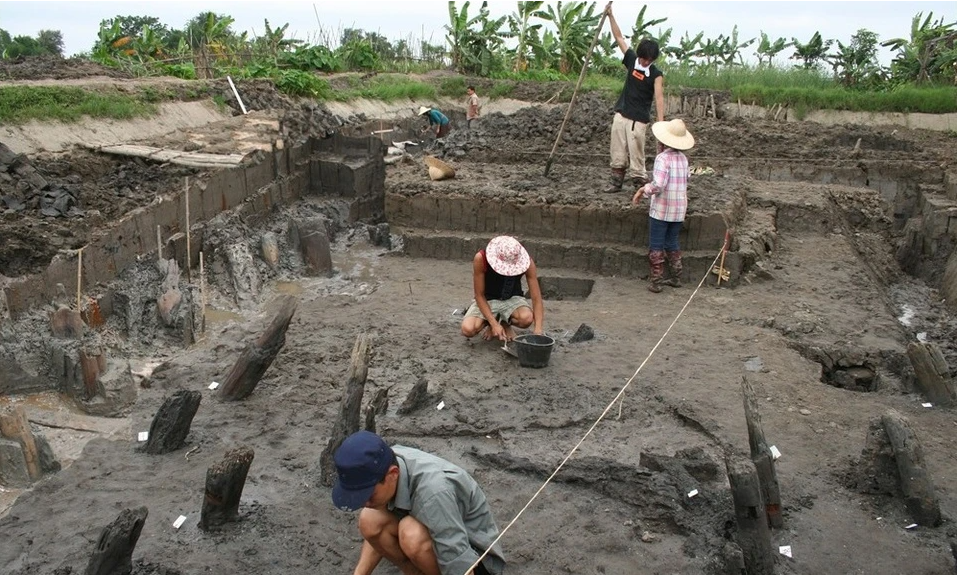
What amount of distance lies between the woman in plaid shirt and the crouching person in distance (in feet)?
6.85

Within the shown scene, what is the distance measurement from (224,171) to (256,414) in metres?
4.69

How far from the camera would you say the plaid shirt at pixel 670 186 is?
7.86m

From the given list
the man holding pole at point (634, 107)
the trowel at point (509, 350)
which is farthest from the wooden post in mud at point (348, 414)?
the man holding pole at point (634, 107)

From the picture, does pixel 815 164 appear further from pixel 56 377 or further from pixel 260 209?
pixel 56 377

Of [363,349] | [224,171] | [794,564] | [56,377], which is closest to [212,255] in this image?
[224,171]

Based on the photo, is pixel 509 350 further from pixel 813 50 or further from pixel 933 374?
pixel 813 50

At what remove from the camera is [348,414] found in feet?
15.3

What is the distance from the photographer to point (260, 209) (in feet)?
33.3

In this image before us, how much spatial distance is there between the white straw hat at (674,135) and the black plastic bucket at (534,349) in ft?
9.04

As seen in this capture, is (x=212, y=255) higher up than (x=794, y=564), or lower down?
higher up

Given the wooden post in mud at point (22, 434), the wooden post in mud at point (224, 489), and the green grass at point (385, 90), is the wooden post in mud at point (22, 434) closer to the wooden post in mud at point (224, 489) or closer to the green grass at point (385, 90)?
the wooden post in mud at point (224, 489)

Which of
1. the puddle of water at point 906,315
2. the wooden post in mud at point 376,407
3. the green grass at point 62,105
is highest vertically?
the green grass at point 62,105

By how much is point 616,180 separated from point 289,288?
4.17m

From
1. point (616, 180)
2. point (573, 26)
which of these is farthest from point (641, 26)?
point (616, 180)
